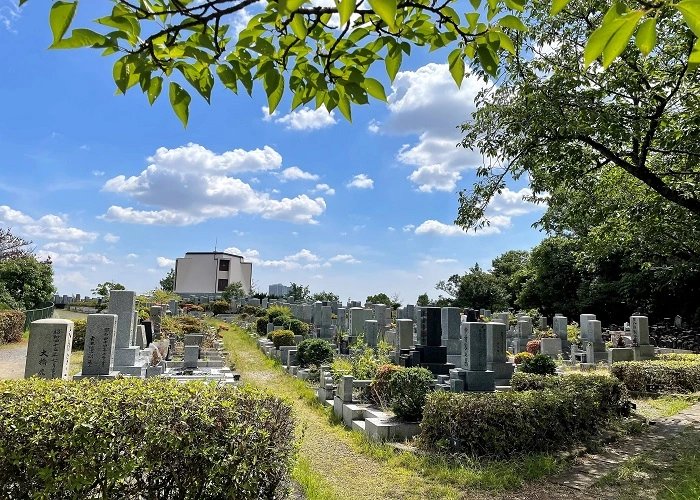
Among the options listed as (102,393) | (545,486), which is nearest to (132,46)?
(102,393)

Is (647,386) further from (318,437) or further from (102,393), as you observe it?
(102,393)

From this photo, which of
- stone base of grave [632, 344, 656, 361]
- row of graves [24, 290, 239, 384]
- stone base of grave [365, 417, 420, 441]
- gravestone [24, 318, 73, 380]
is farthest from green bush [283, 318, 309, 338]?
stone base of grave [365, 417, 420, 441]

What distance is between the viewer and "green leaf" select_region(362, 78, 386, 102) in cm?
189

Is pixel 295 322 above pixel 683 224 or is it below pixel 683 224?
below

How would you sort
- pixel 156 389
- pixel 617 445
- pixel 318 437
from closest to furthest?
pixel 156 389, pixel 617 445, pixel 318 437

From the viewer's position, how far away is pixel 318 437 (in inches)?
299

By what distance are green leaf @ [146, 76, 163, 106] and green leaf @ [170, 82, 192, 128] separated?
7 centimetres

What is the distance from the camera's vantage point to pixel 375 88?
1904 mm

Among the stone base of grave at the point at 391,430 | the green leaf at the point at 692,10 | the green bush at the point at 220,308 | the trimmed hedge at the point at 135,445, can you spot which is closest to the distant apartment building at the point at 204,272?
the green bush at the point at 220,308

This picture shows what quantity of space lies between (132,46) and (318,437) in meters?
7.01

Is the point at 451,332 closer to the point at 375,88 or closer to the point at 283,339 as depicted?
the point at 283,339

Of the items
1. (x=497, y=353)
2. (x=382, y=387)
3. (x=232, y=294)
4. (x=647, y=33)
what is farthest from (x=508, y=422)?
(x=232, y=294)

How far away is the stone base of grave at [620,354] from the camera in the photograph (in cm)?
1598

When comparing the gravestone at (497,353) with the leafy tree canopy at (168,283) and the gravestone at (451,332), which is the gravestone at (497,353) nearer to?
the gravestone at (451,332)
